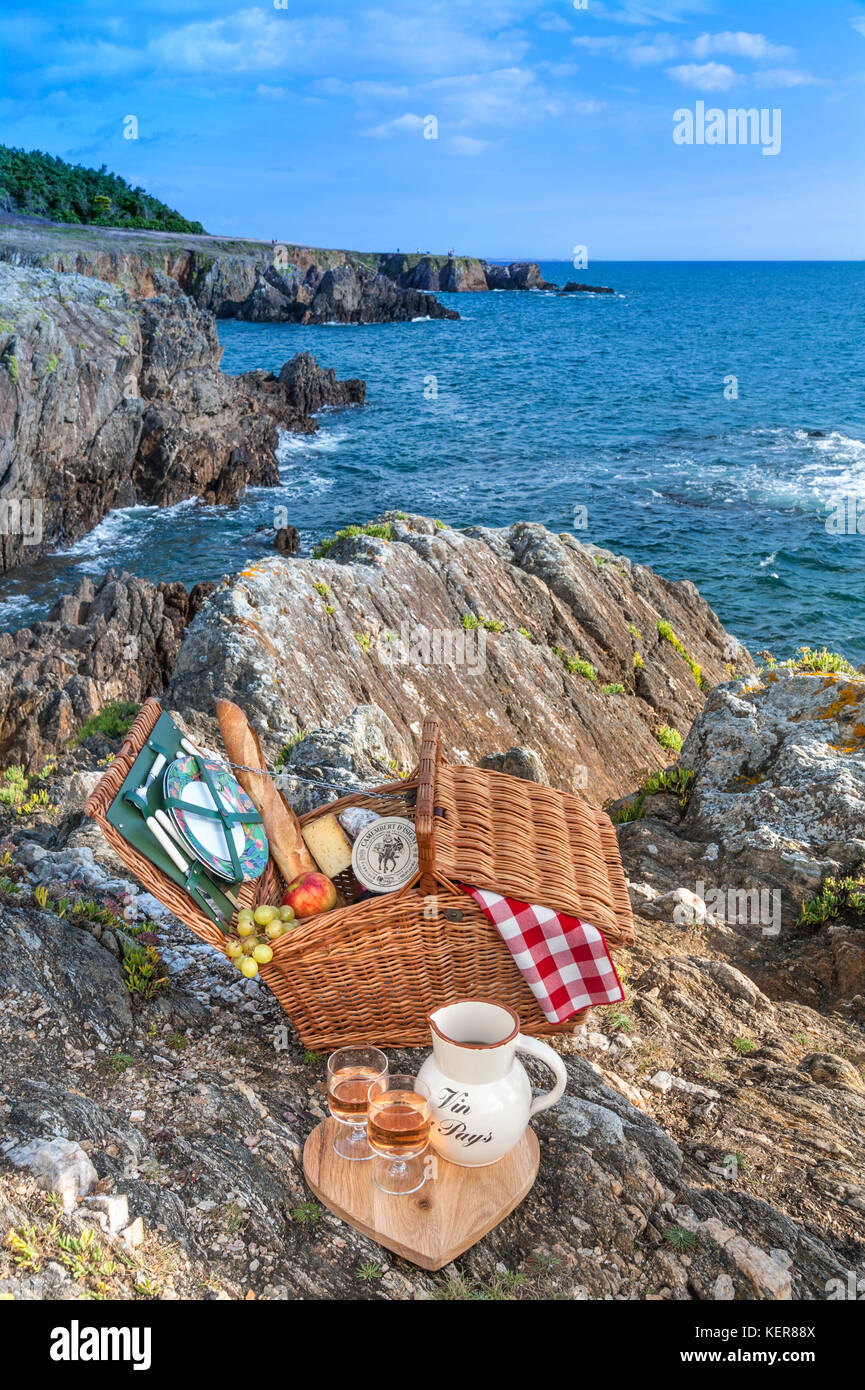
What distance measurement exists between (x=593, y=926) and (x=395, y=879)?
997 millimetres

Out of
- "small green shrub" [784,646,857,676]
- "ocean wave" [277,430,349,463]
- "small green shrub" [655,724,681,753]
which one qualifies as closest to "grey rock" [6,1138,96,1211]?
"small green shrub" [784,646,857,676]

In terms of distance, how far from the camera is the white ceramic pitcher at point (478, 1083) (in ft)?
11.0

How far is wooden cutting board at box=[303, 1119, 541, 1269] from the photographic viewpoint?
3.26 m

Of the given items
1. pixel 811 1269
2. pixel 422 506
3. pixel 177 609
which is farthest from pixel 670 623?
pixel 422 506

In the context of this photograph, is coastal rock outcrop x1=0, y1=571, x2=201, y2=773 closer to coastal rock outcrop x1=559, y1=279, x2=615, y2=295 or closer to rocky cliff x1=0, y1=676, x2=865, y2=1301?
rocky cliff x1=0, y1=676, x2=865, y2=1301

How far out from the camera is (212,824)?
15.4 ft

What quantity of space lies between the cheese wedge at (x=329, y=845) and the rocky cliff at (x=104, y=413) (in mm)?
→ 30358

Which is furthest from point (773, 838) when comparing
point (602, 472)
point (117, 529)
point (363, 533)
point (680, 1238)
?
point (602, 472)

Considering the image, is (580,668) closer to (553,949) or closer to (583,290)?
(553,949)

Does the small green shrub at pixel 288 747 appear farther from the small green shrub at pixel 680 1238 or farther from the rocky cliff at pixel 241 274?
the rocky cliff at pixel 241 274

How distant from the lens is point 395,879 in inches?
175

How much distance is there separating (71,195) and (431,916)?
406 ft

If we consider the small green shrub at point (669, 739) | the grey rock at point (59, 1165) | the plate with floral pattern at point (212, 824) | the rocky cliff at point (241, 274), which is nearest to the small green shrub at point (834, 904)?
the plate with floral pattern at point (212, 824)

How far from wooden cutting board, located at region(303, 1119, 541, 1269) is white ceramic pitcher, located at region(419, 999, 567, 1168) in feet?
0.29
